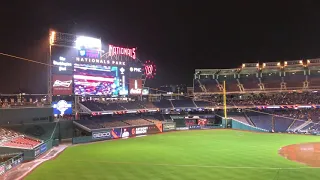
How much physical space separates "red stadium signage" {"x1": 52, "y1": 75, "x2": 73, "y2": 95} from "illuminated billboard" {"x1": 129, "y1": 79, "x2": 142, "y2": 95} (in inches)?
448

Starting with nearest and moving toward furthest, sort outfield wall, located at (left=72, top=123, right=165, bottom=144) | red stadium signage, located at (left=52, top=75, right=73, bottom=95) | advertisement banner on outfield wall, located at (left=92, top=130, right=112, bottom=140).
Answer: red stadium signage, located at (left=52, top=75, right=73, bottom=95)
outfield wall, located at (left=72, top=123, right=165, bottom=144)
advertisement banner on outfield wall, located at (left=92, top=130, right=112, bottom=140)

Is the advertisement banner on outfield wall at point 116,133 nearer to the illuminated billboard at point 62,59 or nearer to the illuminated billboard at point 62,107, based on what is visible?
the illuminated billboard at point 62,107

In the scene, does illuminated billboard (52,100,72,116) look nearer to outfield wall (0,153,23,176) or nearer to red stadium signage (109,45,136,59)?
red stadium signage (109,45,136,59)

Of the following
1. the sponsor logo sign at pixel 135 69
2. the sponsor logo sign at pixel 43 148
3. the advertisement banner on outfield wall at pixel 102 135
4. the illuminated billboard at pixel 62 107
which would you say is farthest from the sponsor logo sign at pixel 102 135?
the sponsor logo sign at pixel 135 69

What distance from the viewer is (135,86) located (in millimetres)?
48531

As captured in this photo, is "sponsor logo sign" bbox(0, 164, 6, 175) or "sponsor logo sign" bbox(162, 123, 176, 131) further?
"sponsor logo sign" bbox(162, 123, 176, 131)

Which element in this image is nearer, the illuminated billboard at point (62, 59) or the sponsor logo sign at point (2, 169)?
the sponsor logo sign at point (2, 169)

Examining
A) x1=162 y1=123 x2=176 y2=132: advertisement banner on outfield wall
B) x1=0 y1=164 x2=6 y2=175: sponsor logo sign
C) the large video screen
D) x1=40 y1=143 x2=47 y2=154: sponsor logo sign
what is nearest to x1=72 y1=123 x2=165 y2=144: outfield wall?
x1=162 y1=123 x2=176 y2=132: advertisement banner on outfield wall

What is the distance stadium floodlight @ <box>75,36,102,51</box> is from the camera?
132ft

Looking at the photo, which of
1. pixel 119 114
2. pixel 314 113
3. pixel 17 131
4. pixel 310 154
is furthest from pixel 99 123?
pixel 314 113

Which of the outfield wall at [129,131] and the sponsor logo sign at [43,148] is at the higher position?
the sponsor logo sign at [43,148]

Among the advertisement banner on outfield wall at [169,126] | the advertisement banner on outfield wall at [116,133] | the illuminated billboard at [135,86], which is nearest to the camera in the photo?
the advertisement banner on outfield wall at [116,133]

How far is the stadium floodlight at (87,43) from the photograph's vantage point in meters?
40.3

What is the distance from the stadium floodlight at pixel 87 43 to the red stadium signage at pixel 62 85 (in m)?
4.86
